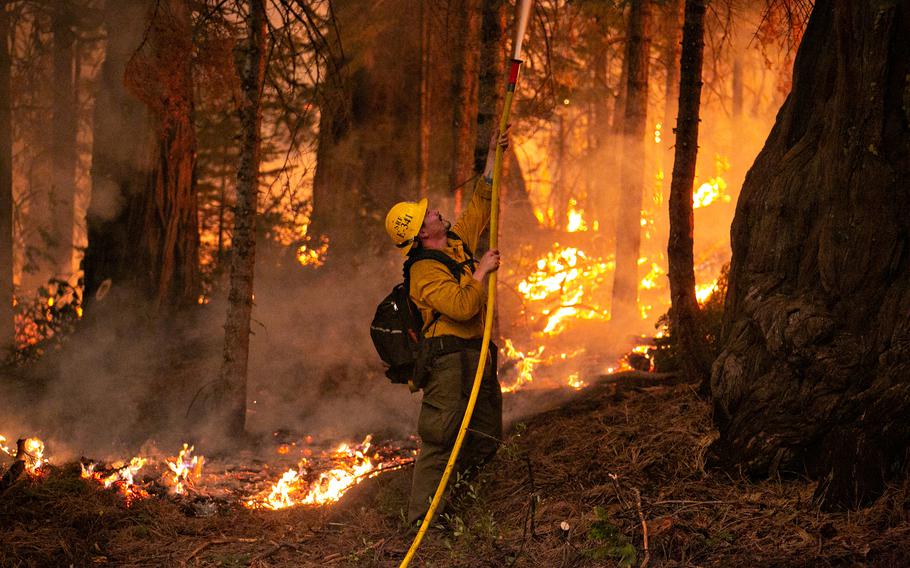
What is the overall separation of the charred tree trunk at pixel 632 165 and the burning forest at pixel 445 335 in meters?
0.05

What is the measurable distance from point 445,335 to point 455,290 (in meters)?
0.38

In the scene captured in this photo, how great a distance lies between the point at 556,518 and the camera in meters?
5.11

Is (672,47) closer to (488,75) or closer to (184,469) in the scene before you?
(488,75)

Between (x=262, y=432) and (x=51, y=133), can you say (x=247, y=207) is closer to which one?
(x=262, y=432)

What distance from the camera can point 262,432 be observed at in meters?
9.88

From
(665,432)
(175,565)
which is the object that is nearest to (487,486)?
(665,432)

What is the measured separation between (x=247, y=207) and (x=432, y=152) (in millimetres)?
6607

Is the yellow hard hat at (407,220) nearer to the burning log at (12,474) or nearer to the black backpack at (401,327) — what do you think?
the black backpack at (401,327)

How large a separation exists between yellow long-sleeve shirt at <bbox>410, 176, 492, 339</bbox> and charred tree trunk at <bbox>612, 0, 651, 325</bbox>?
307 inches

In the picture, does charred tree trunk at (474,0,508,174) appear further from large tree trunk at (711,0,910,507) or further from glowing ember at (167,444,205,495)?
glowing ember at (167,444,205,495)

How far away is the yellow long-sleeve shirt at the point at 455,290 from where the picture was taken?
5391mm

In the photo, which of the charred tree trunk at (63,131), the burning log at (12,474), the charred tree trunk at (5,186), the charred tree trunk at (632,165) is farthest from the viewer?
the charred tree trunk at (63,131)

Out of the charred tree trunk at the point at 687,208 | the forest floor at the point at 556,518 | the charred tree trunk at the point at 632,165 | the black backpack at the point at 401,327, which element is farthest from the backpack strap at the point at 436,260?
the charred tree trunk at the point at 632,165

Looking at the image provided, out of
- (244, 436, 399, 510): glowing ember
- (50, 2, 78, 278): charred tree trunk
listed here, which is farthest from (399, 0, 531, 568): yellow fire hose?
(50, 2, 78, 278): charred tree trunk
